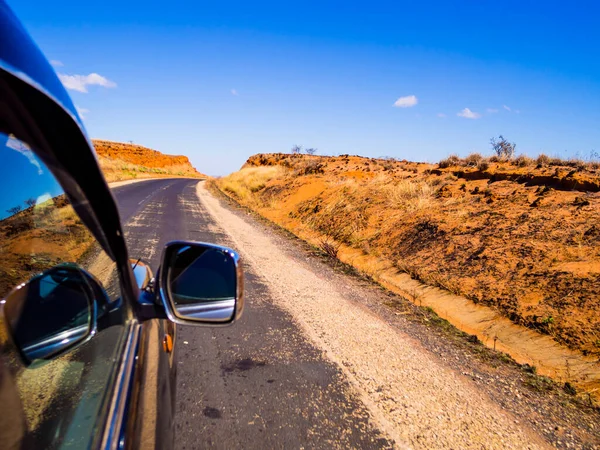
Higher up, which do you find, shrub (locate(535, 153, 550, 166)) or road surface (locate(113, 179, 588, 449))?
shrub (locate(535, 153, 550, 166))

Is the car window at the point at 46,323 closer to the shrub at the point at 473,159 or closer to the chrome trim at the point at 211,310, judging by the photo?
the chrome trim at the point at 211,310

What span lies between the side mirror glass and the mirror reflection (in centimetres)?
29

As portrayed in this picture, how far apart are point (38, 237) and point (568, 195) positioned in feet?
34.1

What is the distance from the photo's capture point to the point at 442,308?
6.69 meters

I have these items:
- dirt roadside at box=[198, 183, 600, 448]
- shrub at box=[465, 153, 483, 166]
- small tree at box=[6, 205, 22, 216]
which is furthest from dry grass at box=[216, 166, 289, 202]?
small tree at box=[6, 205, 22, 216]

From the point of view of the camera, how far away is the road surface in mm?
2866

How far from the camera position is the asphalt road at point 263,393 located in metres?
2.76

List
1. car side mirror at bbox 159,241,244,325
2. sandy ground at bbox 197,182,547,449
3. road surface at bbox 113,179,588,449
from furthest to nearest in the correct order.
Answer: sandy ground at bbox 197,182,547,449
road surface at bbox 113,179,588,449
car side mirror at bbox 159,241,244,325

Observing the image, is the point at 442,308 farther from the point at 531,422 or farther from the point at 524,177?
the point at 524,177

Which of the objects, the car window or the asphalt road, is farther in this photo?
the asphalt road

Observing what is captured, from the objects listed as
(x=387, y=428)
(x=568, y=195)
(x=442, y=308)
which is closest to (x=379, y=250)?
(x=442, y=308)

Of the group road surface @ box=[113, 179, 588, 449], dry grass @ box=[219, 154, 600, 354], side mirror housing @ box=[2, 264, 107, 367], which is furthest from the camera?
dry grass @ box=[219, 154, 600, 354]

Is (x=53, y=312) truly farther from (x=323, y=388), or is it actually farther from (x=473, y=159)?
(x=473, y=159)

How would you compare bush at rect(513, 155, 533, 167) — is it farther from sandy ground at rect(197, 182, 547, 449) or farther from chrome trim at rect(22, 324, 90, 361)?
chrome trim at rect(22, 324, 90, 361)
